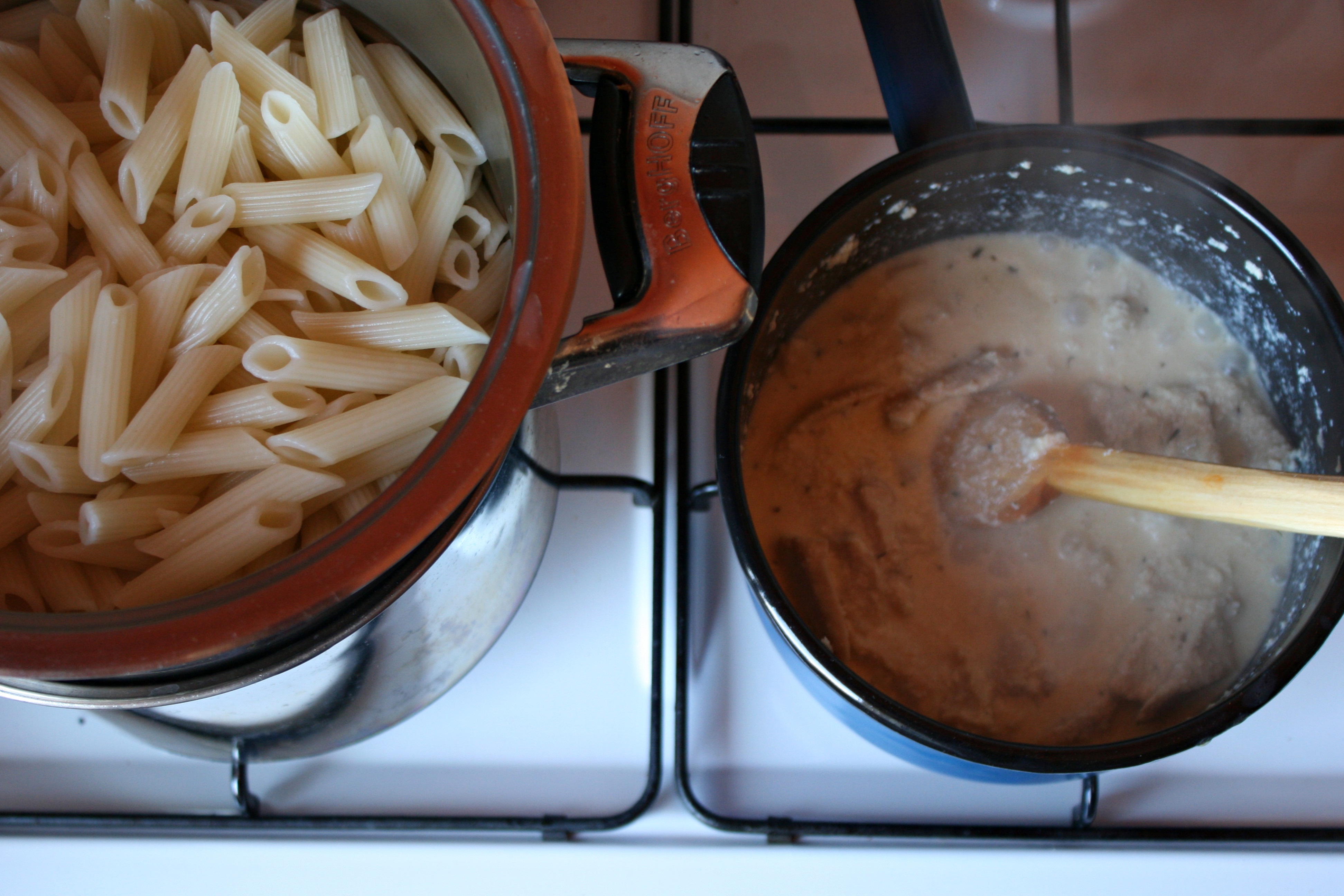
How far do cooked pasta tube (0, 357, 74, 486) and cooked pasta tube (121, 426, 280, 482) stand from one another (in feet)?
0.16

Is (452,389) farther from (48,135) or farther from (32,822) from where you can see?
(32,822)

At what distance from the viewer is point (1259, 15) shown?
810 millimetres

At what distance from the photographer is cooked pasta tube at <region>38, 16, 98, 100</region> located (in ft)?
1.82

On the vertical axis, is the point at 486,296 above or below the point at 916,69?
below

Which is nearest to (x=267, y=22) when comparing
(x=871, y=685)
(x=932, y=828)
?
(x=871, y=685)

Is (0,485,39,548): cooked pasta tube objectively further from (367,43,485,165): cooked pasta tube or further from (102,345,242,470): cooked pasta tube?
(367,43,485,165): cooked pasta tube

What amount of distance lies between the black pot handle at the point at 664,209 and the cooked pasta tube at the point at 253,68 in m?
0.17

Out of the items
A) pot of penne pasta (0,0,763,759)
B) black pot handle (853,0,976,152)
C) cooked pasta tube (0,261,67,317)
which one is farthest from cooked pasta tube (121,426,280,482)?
black pot handle (853,0,976,152)

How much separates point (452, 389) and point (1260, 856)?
0.67m

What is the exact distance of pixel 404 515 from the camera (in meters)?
0.37

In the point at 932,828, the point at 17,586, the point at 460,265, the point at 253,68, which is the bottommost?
the point at 932,828

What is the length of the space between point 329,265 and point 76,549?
205 millimetres

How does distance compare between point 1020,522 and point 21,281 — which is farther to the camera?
point 1020,522

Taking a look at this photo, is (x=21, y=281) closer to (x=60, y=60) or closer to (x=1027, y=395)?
(x=60, y=60)
